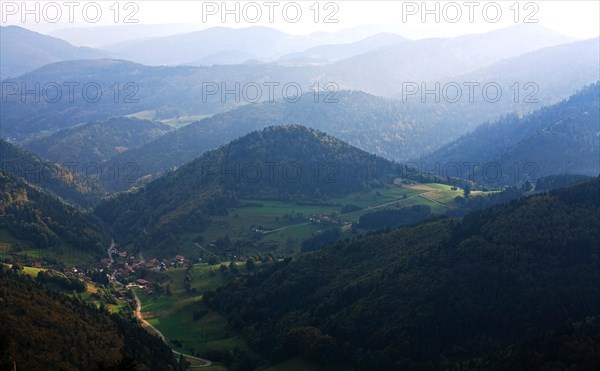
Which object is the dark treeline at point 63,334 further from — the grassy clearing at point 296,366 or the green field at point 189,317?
the grassy clearing at point 296,366

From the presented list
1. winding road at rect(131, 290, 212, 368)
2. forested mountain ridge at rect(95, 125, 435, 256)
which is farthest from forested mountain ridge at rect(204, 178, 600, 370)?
forested mountain ridge at rect(95, 125, 435, 256)

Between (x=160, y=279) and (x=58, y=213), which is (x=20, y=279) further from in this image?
(x=58, y=213)

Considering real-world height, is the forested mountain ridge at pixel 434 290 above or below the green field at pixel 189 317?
above

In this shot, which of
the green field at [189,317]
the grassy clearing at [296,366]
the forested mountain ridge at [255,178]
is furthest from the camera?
the forested mountain ridge at [255,178]

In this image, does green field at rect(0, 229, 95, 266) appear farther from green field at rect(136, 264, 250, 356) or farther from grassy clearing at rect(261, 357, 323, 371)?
grassy clearing at rect(261, 357, 323, 371)

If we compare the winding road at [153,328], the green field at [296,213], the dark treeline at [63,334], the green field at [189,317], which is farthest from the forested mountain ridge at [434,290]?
the green field at [296,213]

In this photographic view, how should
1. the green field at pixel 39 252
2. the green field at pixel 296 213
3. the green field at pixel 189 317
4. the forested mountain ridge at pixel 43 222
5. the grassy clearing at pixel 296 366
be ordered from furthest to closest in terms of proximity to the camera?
the green field at pixel 296 213, the forested mountain ridge at pixel 43 222, the green field at pixel 39 252, the green field at pixel 189 317, the grassy clearing at pixel 296 366

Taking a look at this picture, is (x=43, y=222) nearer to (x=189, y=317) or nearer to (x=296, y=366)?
(x=189, y=317)

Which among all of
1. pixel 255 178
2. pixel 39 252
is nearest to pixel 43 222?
pixel 39 252

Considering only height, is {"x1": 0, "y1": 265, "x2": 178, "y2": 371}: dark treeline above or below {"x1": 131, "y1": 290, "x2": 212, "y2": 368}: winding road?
above
